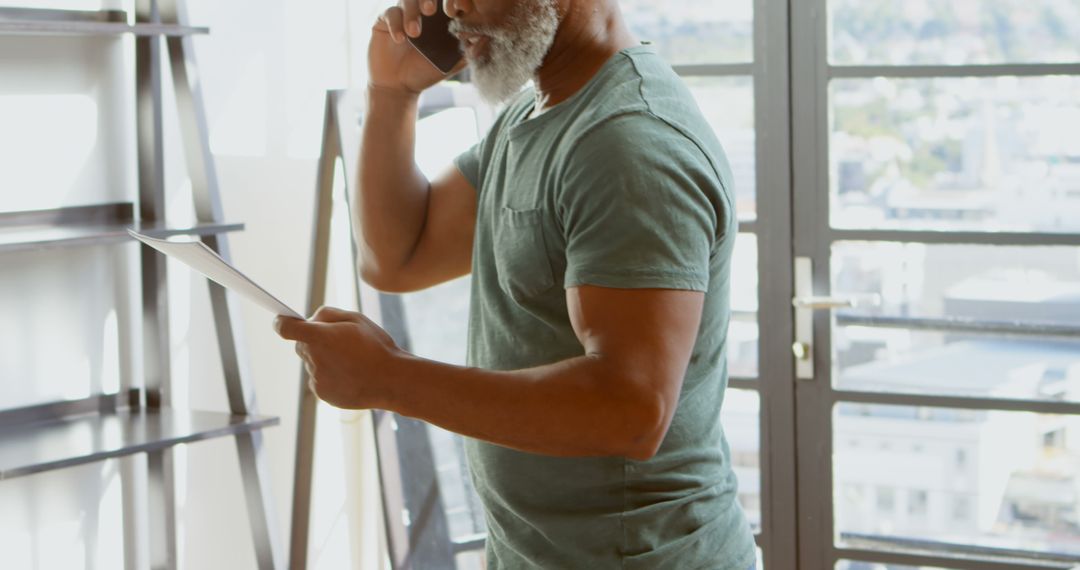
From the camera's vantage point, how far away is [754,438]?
9.89ft

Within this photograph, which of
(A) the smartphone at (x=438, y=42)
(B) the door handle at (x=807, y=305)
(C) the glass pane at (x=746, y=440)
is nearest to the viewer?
(A) the smartphone at (x=438, y=42)

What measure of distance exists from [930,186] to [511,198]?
1652 millimetres

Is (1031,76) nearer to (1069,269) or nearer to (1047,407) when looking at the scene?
(1069,269)

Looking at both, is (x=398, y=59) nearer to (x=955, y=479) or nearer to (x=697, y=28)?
(x=697, y=28)

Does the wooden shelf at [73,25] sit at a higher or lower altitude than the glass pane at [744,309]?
higher

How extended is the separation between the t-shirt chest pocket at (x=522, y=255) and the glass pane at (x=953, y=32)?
1652 millimetres

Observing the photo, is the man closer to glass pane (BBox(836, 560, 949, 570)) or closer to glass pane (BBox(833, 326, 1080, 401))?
glass pane (BBox(833, 326, 1080, 401))

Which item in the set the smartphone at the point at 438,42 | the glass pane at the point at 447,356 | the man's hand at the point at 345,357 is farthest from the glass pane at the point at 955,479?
the man's hand at the point at 345,357

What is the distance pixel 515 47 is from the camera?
1.46 m

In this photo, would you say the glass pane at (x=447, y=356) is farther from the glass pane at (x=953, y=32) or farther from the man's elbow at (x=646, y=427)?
the man's elbow at (x=646, y=427)

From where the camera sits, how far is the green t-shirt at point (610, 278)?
1229 millimetres

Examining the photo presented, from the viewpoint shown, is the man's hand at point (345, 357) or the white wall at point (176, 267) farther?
the white wall at point (176, 267)

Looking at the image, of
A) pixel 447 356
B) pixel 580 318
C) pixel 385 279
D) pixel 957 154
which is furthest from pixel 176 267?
pixel 957 154

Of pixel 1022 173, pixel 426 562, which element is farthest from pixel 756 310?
pixel 426 562
